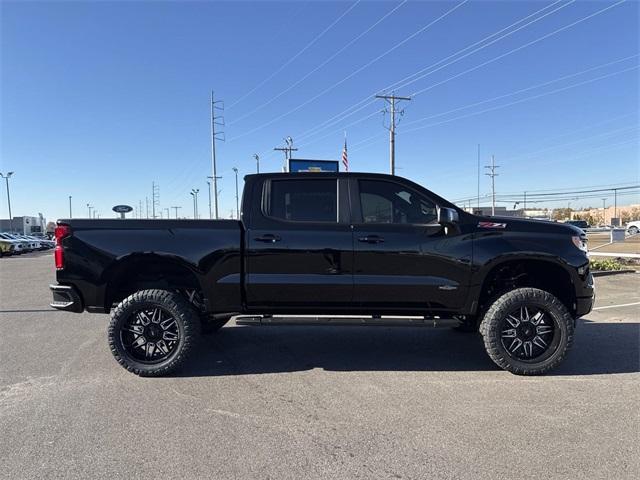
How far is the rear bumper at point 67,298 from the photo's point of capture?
518 centimetres

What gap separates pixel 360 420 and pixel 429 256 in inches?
74.2

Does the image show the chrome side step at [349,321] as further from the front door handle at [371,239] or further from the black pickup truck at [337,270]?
the front door handle at [371,239]

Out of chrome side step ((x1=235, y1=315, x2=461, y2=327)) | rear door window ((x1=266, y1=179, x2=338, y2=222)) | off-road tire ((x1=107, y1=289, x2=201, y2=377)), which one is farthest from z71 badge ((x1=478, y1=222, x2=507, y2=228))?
off-road tire ((x1=107, y1=289, x2=201, y2=377))

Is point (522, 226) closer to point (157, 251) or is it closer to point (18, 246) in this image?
point (157, 251)

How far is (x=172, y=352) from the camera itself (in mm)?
5137

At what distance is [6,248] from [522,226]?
114 ft

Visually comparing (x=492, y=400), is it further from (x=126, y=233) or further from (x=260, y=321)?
(x=126, y=233)

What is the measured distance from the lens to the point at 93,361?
5621mm

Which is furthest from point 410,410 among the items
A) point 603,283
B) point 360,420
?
point 603,283

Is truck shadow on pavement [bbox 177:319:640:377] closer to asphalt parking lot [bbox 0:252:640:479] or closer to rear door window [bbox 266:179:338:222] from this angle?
asphalt parking lot [bbox 0:252:640:479]

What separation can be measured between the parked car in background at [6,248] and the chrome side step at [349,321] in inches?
1282

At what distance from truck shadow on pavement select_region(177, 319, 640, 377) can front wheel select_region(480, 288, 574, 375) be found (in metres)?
0.30

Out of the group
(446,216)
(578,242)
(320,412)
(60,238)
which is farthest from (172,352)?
(578,242)

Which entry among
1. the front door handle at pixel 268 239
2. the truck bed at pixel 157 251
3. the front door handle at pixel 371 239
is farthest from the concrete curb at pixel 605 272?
the truck bed at pixel 157 251
